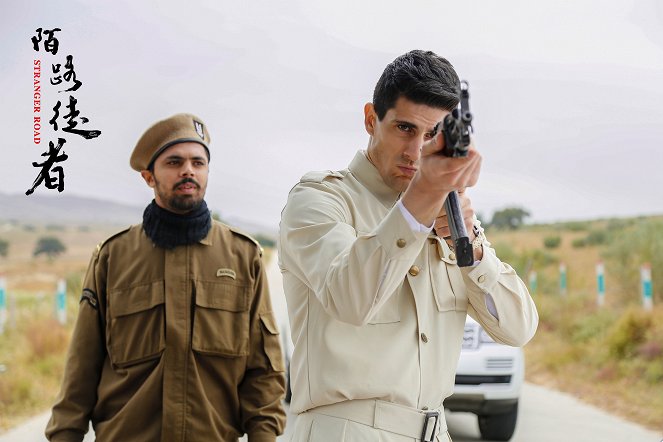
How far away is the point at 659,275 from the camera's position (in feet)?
48.5

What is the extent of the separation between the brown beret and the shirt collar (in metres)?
1.68

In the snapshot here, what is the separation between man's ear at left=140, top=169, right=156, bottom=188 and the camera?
3.87 meters

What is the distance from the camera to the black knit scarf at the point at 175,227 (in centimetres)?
369

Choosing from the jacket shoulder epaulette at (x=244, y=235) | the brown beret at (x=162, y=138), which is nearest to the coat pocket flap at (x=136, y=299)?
the jacket shoulder epaulette at (x=244, y=235)

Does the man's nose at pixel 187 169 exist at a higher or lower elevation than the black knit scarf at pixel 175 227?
higher

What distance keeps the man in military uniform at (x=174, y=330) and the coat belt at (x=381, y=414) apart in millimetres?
1473

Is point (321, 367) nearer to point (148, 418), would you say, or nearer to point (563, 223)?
point (148, 418)

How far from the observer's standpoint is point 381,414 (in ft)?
6.82

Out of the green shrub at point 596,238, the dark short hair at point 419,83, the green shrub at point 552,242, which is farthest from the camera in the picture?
the green shrub at point 552,242

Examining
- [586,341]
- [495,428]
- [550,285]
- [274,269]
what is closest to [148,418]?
[495,428]

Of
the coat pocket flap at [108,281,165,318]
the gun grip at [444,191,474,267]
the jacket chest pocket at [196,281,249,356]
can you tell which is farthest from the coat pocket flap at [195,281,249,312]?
the gun grip at [444,191,474,267]

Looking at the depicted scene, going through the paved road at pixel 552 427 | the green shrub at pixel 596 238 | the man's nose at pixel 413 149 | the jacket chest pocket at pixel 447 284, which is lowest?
the paved road at pixel 552 427

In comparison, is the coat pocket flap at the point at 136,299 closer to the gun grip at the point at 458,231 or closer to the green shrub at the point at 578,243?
the gun grip at the point at 458,231

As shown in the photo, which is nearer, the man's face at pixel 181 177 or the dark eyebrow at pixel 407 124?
the dark eyebrow at pixel 407 124
